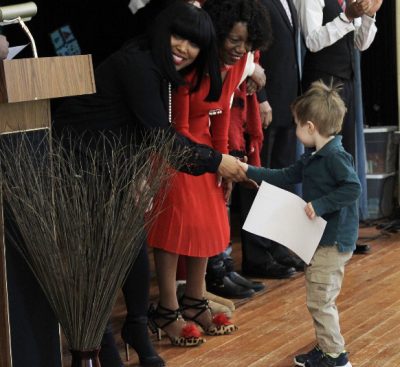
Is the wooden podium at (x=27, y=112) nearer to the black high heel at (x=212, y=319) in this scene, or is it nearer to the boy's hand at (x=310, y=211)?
the boy's hand at (x=310, y=211)

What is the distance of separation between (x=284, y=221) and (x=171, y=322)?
0.61 metres

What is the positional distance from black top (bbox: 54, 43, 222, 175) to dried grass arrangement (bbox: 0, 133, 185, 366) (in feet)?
1.86

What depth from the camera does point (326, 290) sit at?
308 centimetres

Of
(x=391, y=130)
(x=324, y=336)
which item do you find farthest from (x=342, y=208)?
(x=391, y=130)

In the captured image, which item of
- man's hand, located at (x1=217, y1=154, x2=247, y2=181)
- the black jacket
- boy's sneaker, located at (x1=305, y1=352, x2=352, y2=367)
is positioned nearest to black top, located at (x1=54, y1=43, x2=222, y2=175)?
man's hand, located at (x1=217, y1=154, x2=247, y2=181)

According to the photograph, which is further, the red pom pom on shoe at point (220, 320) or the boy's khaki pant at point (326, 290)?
the red pom pom on shoe at point (220, 320)

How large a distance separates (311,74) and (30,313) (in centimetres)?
282

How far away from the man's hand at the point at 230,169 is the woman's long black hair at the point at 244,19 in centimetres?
44

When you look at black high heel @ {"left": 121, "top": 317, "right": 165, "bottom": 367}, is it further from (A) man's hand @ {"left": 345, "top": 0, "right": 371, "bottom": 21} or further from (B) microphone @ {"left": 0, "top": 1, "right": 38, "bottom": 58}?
(A) man's hand @ {"left": 345, "top": 0, "right": 371, "bottom": 21}

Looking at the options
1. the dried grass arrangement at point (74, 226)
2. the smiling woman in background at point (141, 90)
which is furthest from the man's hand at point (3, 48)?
the smiling woman in background at point (141, 90)

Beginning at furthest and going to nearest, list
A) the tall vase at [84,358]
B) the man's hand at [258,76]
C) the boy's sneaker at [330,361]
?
1. the man's hand at [258,76]
2. the boy's sneaker at [330,361]
3. the tall vase at [84,358]

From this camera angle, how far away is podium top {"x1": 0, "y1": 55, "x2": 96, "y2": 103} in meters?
1.95

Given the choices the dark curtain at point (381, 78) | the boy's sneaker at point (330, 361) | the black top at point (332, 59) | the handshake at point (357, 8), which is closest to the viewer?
the boy's sneaker at point (330, 361)

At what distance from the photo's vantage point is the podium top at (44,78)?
195cm
